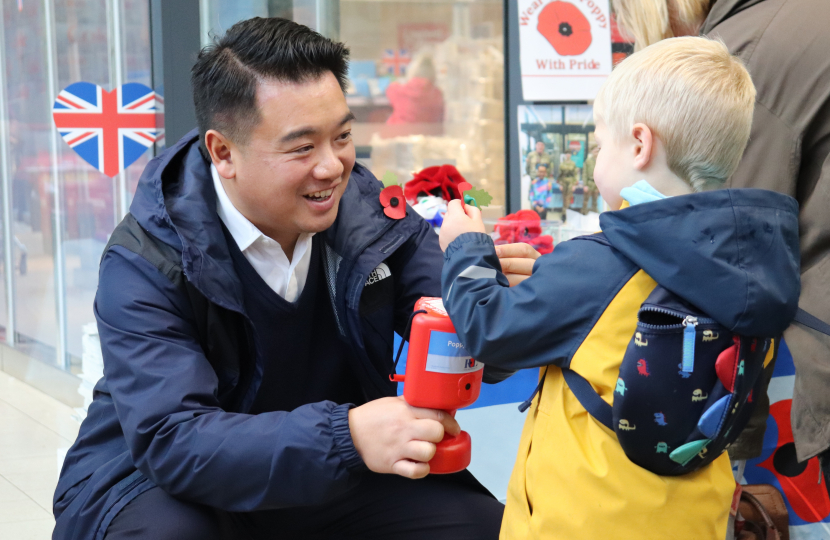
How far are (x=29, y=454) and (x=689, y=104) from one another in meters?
3.11

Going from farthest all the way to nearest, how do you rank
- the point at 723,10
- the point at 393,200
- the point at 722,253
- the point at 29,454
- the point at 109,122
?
the point at 29,454
the point at 109,122
the point at 723,10
the point at 393,200
the point at 722,253

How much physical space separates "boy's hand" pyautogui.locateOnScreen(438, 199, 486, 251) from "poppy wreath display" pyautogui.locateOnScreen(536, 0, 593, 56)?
2.67 meters

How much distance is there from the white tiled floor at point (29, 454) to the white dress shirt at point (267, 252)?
5.00 feet

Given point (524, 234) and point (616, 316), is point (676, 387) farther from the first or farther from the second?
point (524, 234)

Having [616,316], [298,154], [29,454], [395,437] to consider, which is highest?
[298,154]

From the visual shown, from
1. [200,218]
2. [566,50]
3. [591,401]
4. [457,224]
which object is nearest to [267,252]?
[200,218]

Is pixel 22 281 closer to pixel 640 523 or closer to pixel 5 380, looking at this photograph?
pixel 5 380

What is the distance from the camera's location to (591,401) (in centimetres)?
131

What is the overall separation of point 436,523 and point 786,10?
1347mm

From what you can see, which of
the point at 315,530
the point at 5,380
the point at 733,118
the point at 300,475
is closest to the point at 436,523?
the point at 315,530

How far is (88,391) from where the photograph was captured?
325cm

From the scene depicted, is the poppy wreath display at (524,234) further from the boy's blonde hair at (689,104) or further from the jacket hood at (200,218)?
the boy's blonde hair at (689,104)

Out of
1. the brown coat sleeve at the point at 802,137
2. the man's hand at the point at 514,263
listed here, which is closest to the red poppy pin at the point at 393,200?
the man's hand at the point at 514,263

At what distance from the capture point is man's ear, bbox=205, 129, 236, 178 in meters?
1.68
